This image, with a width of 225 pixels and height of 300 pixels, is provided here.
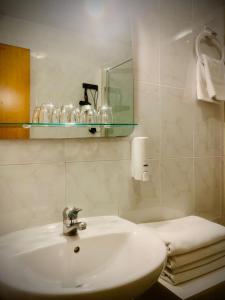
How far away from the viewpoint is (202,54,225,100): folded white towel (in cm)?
135

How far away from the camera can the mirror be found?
0.91 m

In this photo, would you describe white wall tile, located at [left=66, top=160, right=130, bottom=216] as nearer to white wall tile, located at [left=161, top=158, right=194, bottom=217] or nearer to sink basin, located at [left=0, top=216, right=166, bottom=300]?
sink basin, located at [left=0, top=216, right=166, bottom=300]

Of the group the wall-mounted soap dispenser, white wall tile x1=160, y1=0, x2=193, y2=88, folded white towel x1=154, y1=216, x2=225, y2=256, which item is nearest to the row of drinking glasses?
the wall-mounted soap dispenser

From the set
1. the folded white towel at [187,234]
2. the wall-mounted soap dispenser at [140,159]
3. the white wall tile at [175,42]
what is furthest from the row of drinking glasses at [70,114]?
the folded white towel at [187,234]

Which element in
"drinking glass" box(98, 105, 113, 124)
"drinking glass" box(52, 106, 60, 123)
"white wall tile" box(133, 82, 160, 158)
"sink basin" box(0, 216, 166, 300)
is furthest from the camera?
"white wall tile" box(133, 82, 160, 158)

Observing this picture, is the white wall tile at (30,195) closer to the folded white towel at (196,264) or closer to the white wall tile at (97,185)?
the white wall tile at (97,185)

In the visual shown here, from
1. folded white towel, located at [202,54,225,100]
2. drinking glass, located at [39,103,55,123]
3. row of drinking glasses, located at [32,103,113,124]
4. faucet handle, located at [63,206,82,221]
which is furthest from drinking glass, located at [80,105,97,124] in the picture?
folded white towel, located at [202,54,225,100]

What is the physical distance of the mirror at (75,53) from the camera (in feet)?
2.97

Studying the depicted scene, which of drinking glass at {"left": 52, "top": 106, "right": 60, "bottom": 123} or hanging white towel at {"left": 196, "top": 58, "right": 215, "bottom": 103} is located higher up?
hanging white towel at {"left": 196, "top": 58, "right": 215, "bottom": 103}

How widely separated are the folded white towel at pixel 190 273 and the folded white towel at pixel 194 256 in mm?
39

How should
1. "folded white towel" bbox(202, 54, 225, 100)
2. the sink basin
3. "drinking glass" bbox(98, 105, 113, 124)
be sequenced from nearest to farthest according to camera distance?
→ the sink basin, "drinking glass" bbox(98, 105, 113, 124), "folded white towel" bbox(202, 54, 225, 100)

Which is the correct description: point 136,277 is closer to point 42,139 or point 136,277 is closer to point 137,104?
point 42,139

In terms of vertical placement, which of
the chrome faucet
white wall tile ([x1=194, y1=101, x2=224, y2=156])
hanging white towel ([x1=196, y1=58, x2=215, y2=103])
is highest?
hanging white towel ([x1=196, y1=58, x2=215, y2=103])

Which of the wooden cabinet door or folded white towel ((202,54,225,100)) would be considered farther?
folded white towel ((202,54,225,100))
